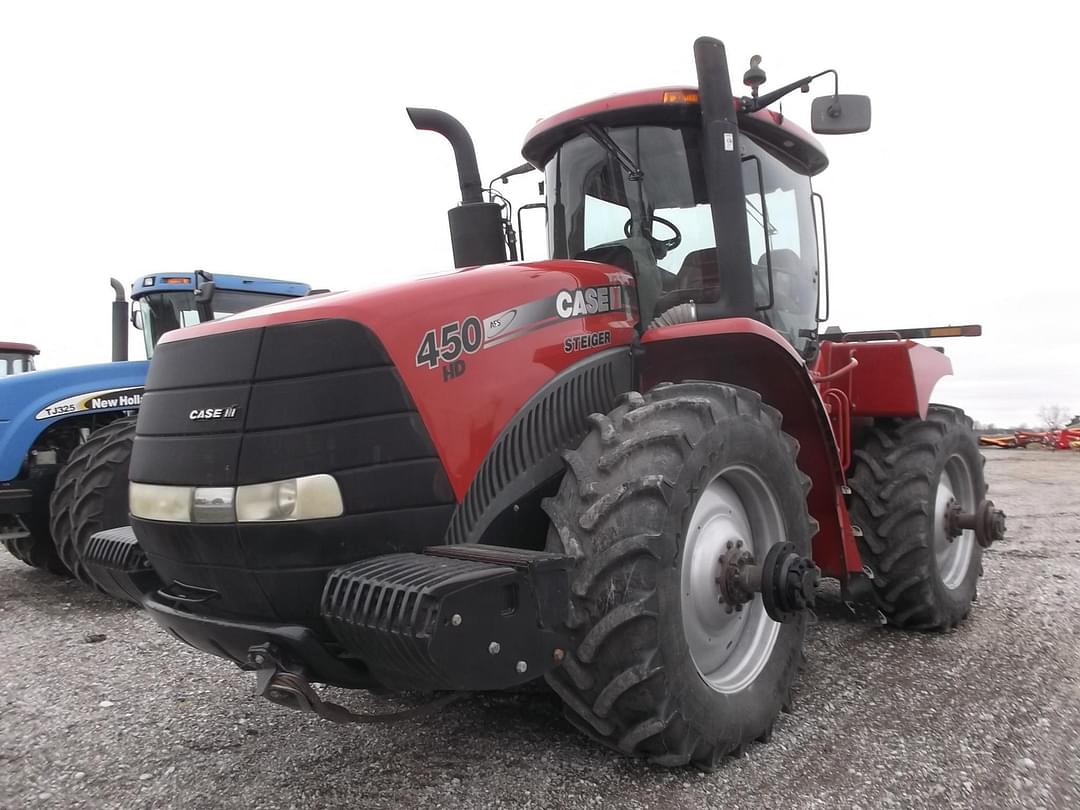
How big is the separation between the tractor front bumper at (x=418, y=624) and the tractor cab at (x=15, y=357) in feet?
27.7

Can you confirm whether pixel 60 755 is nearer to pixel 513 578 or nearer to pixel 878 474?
pixel 513 578

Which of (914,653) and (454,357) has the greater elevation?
(454,357)

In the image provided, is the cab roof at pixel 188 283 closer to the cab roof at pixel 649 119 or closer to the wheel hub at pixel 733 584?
the cab roof at pixel 649 119

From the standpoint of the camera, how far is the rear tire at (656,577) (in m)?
2.35

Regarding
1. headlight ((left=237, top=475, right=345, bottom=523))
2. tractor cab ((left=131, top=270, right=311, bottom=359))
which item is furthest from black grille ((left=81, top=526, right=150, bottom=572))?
tractor cab ((left=131, top=270, right=311, bottom=359))

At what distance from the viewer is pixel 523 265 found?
284 cm

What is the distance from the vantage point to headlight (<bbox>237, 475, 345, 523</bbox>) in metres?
2.17

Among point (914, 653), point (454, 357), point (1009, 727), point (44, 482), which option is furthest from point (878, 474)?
point (44, 482)

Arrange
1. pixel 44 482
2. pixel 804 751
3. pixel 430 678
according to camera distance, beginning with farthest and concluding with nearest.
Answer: pixel 44 482 < pixel 804 751 < pixel 430 678

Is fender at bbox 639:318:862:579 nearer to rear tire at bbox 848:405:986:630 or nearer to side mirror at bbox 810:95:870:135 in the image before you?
rear tire at bbox 848:405:986:630

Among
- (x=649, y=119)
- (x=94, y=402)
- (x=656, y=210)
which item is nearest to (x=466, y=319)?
(x=656, y=210)

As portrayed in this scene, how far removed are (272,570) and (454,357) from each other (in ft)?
2.47

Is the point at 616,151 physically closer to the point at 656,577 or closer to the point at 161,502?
the point at 656,577

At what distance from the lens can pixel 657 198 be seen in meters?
3.48
